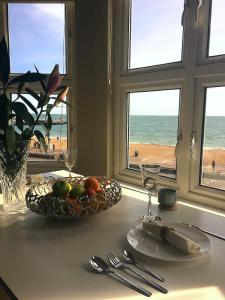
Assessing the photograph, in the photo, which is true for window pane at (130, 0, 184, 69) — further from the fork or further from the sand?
the fork

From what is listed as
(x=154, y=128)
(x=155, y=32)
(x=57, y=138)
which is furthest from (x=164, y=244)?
(x=57, y=138)

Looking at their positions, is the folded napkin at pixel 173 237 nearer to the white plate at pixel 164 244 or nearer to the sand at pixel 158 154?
the white plate at pixel 164 244

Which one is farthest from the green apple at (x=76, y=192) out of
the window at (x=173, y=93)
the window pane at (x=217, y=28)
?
the window pane at (x=217, y=28)

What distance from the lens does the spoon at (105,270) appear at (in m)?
0.65

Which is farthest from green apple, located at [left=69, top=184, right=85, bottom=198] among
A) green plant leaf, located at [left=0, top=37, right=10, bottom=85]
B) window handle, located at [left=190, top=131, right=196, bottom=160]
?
window handle, located at [left=190, top=131, right=196, bottom=160]

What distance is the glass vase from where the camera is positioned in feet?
3.57

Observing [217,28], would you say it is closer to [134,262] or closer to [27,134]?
[27,134]

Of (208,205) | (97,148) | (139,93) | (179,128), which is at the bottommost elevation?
(208,205)

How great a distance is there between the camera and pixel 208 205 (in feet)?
4.94

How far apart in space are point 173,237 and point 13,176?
26.1 inches

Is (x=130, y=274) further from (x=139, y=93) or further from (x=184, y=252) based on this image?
(x=139, y=93)

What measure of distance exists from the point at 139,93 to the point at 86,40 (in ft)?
1.86

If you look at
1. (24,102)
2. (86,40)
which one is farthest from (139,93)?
(24,102)

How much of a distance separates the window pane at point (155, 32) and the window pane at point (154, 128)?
219 mm
